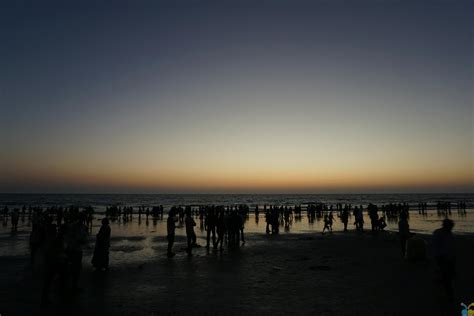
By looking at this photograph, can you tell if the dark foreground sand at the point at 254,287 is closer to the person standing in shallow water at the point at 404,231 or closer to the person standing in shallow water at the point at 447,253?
the person standing in shallow water at the point at 447,253

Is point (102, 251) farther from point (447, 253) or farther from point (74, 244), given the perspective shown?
point (447, 253)

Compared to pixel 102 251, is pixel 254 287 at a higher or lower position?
lower

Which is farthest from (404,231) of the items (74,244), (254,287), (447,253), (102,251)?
(74,244)

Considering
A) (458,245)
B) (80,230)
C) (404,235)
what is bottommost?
(458,245)

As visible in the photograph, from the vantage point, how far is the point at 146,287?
32.6 feet

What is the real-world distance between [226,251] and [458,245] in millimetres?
12798

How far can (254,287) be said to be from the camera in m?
9.82

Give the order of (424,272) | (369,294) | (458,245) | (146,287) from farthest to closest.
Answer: (458,245), (424,272), (146,287), (369,294)

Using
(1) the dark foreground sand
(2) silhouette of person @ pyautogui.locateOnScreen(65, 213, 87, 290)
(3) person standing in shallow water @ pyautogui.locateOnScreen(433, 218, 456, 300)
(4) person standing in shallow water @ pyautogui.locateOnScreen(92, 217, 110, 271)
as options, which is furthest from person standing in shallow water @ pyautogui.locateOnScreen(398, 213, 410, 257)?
(2) silhouette of person @ pyautogui.locateOnScreen(65, 213, 87, 290)

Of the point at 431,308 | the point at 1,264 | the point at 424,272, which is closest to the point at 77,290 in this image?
the point at 1,264

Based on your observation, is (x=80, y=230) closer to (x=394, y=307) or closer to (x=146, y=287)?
(x=146, y=287)

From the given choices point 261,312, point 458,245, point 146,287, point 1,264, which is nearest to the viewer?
point 261,312

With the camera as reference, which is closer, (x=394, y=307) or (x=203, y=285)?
(x=394, y=307)

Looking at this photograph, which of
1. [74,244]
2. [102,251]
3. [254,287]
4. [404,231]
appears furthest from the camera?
[404,231]
